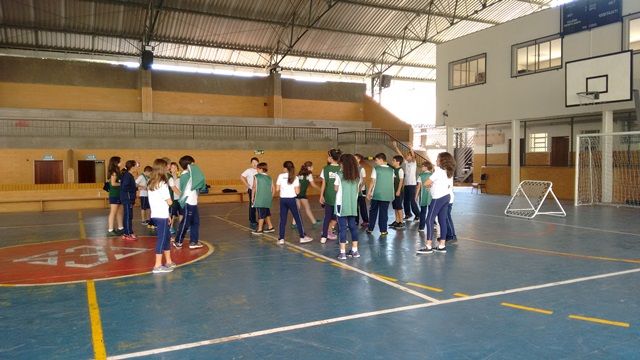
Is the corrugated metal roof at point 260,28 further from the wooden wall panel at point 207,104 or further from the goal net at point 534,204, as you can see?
the goal net at point 534,204

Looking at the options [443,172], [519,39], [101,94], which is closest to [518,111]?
[519,39]

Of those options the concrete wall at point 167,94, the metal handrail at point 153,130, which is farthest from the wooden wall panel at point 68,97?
the metal handrail at point 153,130

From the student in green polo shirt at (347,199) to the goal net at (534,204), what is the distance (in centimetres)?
791

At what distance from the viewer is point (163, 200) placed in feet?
23.4

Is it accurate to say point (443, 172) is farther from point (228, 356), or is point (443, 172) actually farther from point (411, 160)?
point (228, 356)

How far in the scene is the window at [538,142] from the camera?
25969 millimetres

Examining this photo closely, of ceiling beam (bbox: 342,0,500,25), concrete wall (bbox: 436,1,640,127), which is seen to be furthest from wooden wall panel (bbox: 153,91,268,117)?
concrete wall (bbox: 436,1,640,127)

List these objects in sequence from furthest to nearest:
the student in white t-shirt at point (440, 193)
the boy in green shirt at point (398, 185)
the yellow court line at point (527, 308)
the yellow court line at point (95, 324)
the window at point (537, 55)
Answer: the window at point (537, 55), the boy in green shirt at point (398, 185), the student in white t-shirt at point (440, 193), the yellow court line at point (527, 308), the yellow court line at point (95, 324)

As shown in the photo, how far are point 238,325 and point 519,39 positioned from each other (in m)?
21.6

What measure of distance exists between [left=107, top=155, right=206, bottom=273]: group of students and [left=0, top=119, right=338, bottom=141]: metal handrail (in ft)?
46.7

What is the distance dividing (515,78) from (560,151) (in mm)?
5752

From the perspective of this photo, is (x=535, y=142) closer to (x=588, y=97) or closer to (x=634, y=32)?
(x=634, y=32)

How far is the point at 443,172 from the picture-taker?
8.43 meters

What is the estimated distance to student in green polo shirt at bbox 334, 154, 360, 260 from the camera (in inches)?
313
